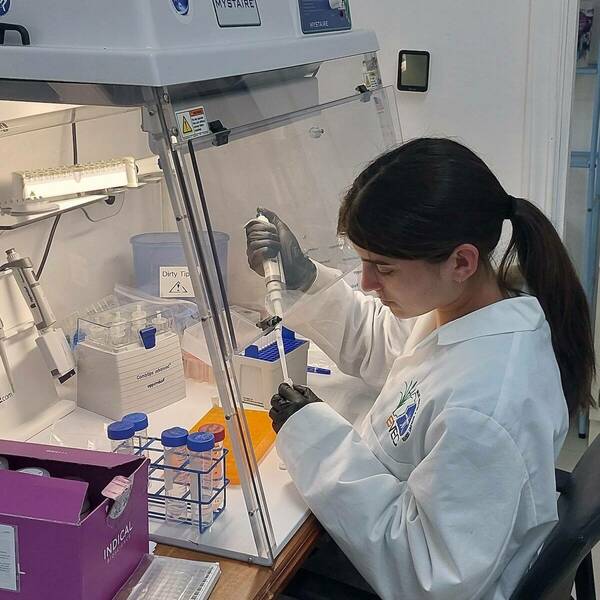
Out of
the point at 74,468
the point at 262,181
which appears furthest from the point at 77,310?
the point at 74,468

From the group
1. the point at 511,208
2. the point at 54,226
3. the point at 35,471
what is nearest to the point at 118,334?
the point at 54,226

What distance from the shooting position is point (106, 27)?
0.99 metres

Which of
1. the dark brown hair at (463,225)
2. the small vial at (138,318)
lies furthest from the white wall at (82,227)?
the dark brown hair at (463,225)

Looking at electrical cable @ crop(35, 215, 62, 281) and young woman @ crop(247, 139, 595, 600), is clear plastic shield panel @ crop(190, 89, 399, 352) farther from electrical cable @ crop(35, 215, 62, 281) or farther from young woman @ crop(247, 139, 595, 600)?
electrical cable @ crop(35, 215, 62, 281)

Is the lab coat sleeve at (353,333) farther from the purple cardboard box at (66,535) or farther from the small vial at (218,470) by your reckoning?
the purple cardboard box at (66,535)

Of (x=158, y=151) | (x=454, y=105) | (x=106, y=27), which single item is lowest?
(x=454, y=105)

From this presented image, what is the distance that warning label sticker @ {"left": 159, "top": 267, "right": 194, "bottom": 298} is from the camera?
1663mm

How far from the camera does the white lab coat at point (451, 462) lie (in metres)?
1.08

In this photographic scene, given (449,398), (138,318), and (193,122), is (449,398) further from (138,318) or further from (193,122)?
(138,318)

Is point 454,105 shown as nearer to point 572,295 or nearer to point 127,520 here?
point 572,295

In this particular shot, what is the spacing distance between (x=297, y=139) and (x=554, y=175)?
3.07 feet

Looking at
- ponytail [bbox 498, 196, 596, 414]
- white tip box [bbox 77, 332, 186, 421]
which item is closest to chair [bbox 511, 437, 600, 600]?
ponytail [bbox 498, 196, 596, 414]

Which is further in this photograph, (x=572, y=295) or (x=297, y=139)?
(x=297, y=139)

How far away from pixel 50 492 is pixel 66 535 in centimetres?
7
